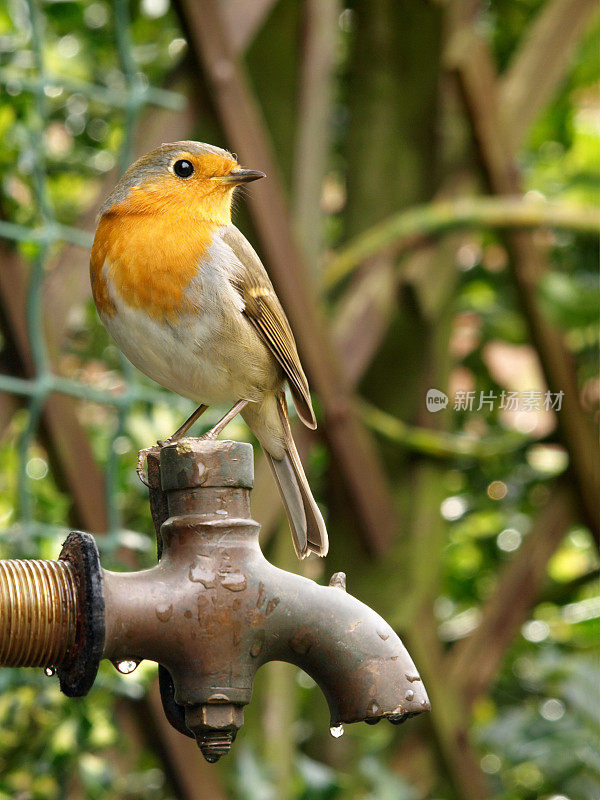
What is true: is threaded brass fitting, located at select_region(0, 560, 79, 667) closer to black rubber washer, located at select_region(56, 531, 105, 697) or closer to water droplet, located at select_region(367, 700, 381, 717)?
black rubber washer, located at select_region(56, 531, 105, 697)

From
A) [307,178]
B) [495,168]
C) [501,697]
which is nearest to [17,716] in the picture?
[307,178]

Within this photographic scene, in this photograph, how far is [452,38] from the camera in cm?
225

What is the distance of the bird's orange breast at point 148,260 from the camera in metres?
0.88

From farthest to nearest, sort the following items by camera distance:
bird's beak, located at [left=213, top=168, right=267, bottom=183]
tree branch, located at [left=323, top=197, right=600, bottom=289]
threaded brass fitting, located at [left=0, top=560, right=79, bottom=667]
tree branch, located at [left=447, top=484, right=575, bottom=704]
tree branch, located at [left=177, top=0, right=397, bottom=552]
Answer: tree branch, located at [left=447, top=484, right=575, bottom=704]
tree branch, located at [left=323, top=197, right=600, bottom=289]
tree branch, located at [left=177, top=0, right=397, bottom=552]
bird's beak, located at [left=213, top=168, right=267, bottom=183]
threaded brass fitting, located at [left=0, top=560, right=79, bottom=667]

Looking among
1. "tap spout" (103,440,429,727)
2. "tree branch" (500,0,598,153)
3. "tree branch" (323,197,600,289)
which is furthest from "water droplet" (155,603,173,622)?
"tree branch" (500,0,598,153)

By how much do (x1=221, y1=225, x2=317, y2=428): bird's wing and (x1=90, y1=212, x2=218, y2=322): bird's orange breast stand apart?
7 centimetres

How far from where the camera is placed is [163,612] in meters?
0.88

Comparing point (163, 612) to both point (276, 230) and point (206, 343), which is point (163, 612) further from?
point (276, 230)

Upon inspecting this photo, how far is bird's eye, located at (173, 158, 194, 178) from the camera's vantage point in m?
0.93

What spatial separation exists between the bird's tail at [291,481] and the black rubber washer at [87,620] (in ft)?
0.79

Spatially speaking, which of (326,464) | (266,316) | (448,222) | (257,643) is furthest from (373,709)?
(448,222)

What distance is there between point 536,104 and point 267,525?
1164 millimetres

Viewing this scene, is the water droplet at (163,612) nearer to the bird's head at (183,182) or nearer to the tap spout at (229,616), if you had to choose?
the tap spout at (229,616)

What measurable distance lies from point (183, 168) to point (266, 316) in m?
0.18
